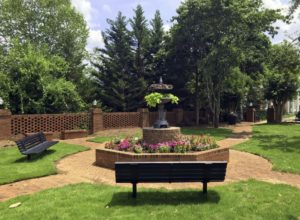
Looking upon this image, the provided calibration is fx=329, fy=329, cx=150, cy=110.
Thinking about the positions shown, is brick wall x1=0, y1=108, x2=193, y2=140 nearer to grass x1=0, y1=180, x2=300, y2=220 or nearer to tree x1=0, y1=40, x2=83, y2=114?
tree x1=0, y1=40, x2=83, y2=114

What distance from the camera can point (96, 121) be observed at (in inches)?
769

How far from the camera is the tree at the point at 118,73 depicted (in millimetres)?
27000

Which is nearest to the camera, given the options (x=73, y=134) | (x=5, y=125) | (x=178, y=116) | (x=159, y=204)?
(x=159, y=204)

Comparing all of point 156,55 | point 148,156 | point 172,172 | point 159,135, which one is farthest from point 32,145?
point 156,55

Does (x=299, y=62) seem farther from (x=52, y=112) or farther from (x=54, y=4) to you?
(x=54, y=4)

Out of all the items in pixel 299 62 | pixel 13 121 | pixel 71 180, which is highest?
pixel 299 62

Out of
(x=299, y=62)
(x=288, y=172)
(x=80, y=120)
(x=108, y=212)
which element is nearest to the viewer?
(x=108, y=212)

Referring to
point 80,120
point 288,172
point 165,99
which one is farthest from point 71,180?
point 80,120

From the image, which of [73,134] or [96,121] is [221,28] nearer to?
[96,121]

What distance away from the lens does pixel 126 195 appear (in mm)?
6547

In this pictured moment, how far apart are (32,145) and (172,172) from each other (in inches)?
274

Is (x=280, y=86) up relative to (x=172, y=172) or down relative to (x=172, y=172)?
up

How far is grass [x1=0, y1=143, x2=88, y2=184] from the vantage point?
8477 millimetres

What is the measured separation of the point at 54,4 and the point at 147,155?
27.6 m
